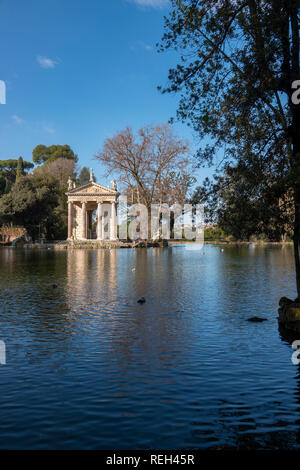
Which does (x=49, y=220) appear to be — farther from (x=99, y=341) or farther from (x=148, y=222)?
(x=99, y=341)

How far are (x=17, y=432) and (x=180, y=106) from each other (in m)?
10.0

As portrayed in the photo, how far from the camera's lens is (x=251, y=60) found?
39.5 ft

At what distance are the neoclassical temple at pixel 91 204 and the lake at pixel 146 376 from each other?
6558 centimetres

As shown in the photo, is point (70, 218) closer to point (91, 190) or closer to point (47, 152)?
point (91, 190)

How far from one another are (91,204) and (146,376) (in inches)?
3208

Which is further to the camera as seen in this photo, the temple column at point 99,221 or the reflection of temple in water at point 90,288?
the temple column at point 99,221

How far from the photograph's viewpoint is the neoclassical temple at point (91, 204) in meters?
82.3

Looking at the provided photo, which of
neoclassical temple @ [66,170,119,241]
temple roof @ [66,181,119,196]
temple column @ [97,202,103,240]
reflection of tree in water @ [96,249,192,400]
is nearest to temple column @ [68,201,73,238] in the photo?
neoclassical temple @ [66,170,119,241]

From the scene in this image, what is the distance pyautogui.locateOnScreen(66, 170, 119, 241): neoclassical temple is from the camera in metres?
82.3

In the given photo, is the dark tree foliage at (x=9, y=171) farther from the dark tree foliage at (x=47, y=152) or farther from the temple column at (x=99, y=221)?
the temple column at (x=99, y=221)

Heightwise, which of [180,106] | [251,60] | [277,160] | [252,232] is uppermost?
[251,60]

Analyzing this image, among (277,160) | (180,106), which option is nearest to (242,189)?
(277,160)

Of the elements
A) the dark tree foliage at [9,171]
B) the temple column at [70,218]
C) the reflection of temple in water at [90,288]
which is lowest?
the reflection of temple in water at [90,288]

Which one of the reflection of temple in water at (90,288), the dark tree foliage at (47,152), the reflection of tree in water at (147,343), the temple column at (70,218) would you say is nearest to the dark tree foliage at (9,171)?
the dark tree foliage at (47,152)
